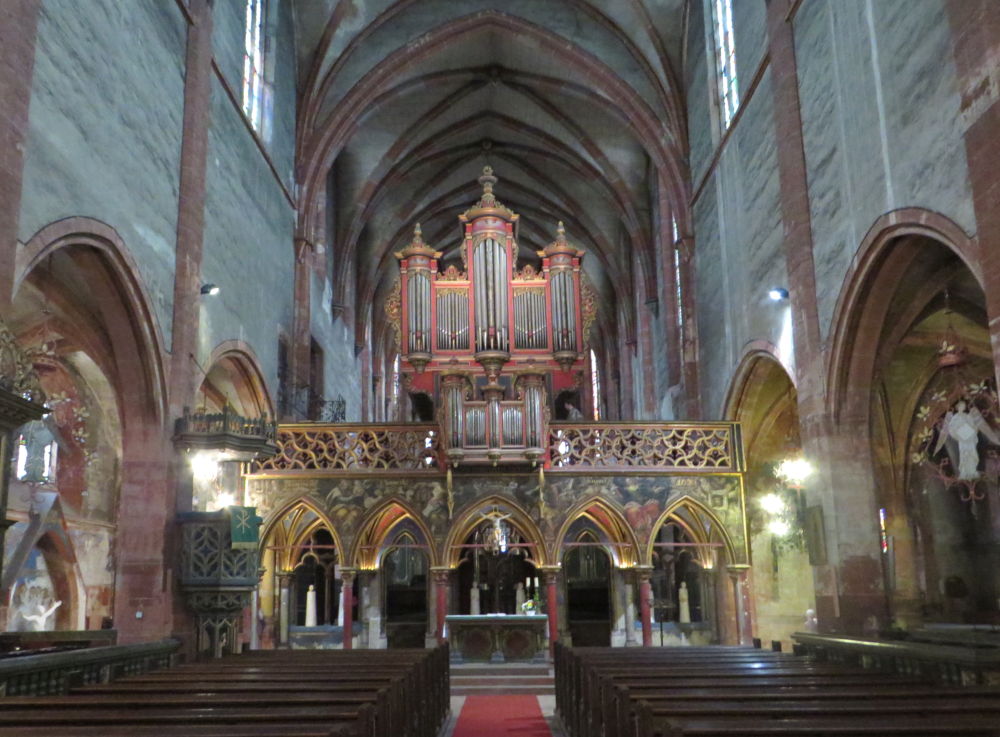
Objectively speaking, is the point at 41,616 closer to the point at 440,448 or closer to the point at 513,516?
the point at 440,448

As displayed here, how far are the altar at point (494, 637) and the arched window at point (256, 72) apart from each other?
36.4 ft

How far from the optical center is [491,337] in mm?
19781

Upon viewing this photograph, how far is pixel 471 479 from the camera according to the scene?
1852cm

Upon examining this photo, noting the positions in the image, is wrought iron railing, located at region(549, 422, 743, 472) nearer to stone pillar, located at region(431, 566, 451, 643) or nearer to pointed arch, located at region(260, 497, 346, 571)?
stone pillar, located at region(431, 566, 451, 643)

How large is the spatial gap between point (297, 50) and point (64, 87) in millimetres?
13101

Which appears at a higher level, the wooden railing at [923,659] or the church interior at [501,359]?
the church interior at [501,359]

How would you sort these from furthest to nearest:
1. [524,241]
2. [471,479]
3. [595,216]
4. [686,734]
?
1. [524,241]
2. [595,216]
3. [471,479]
4. [686,734]

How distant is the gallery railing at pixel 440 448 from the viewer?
18.5 m

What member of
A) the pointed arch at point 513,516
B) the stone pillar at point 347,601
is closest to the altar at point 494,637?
the pointed arch at point 513,516

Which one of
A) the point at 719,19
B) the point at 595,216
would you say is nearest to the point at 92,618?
the point at 719,19

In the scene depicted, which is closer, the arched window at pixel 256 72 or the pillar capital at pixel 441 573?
the pillar capital at pixel 441 573

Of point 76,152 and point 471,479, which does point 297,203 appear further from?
point 76,152

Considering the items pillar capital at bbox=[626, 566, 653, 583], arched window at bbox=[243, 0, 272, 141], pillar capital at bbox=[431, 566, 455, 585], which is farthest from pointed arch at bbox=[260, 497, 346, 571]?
arched window at bbox=[243, 0, 272, 141]

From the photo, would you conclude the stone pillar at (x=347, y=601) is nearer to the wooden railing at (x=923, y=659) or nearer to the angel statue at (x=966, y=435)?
the wooden railing at (x=923, y=659)
